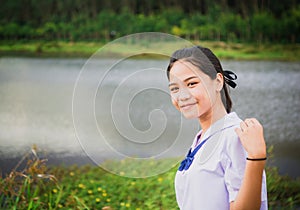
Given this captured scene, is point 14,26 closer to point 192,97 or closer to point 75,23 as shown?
point 75,23

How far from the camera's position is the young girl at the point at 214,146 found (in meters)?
0.67

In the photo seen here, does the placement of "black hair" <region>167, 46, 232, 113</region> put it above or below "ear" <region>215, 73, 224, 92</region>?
above

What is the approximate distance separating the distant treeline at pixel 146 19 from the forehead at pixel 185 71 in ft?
8.03

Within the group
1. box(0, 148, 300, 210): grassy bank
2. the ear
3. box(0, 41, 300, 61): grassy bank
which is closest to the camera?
the ear

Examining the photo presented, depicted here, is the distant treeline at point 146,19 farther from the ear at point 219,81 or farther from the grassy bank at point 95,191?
the ear at point 219,81

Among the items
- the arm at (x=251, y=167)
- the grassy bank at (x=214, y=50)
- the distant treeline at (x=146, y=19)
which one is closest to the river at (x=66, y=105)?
the grassy bank at (x=214, y=50)

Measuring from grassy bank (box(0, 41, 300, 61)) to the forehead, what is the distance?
2.37 m

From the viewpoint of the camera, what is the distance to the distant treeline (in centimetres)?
318

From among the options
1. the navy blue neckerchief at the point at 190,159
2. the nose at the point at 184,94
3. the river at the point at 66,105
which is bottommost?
the river at the point at 66,105

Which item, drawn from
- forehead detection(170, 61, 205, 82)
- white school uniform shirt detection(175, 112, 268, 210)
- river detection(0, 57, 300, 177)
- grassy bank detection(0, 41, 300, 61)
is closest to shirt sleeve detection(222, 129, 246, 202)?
white school uniform shirt detection(175, 112, 268, 210)

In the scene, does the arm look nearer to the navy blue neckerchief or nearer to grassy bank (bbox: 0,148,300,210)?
the navy blue neckerchief

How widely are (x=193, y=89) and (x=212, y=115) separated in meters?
0.05

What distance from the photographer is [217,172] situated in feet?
2.29

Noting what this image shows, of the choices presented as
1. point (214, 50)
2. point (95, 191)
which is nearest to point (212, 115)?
point (95, 191)
